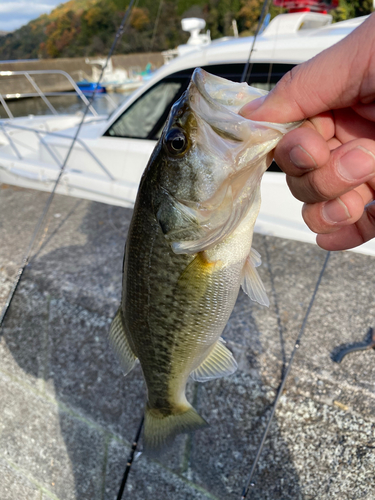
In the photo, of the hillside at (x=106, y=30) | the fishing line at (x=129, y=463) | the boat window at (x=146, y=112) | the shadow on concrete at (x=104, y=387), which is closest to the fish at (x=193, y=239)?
the shadow on concrete at (x=104, y=387)

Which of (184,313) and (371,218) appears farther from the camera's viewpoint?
(371,218)

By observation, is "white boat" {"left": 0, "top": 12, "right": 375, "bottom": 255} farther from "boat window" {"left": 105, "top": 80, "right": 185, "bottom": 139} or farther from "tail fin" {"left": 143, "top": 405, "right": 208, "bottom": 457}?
"tail fin" {"left": 143, "top": 405, "right": 208, "bottom": 457}

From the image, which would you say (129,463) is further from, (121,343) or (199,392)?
(121,343)

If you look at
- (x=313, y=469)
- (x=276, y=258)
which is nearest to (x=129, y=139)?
(x=276, y=258)

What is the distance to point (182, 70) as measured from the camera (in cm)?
404

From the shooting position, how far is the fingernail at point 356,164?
103cm

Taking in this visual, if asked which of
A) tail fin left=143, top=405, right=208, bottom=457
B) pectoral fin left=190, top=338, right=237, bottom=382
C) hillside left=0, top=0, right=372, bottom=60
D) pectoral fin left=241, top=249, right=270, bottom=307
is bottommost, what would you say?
hillside left=0, top=0, right=372, bottom=60

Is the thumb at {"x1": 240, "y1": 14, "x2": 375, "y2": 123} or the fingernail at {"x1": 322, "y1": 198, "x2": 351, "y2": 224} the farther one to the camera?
the fingernail at {"x1": 322, "y1": 198, "x2": 351, "y2": 224}

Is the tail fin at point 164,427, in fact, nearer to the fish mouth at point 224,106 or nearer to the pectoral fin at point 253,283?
the pectoral fin at point 253,283

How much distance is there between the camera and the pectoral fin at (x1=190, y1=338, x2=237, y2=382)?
5.06 feet

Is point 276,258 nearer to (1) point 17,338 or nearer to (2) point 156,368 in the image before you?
(2) point 156,368

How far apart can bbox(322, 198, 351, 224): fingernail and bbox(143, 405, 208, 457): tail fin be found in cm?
104

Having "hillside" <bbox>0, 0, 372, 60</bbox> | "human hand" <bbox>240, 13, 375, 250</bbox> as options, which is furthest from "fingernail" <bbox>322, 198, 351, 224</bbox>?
"hillside" <bbox>0, 0, 372, 60</bbox>

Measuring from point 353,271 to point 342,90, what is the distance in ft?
5.58
